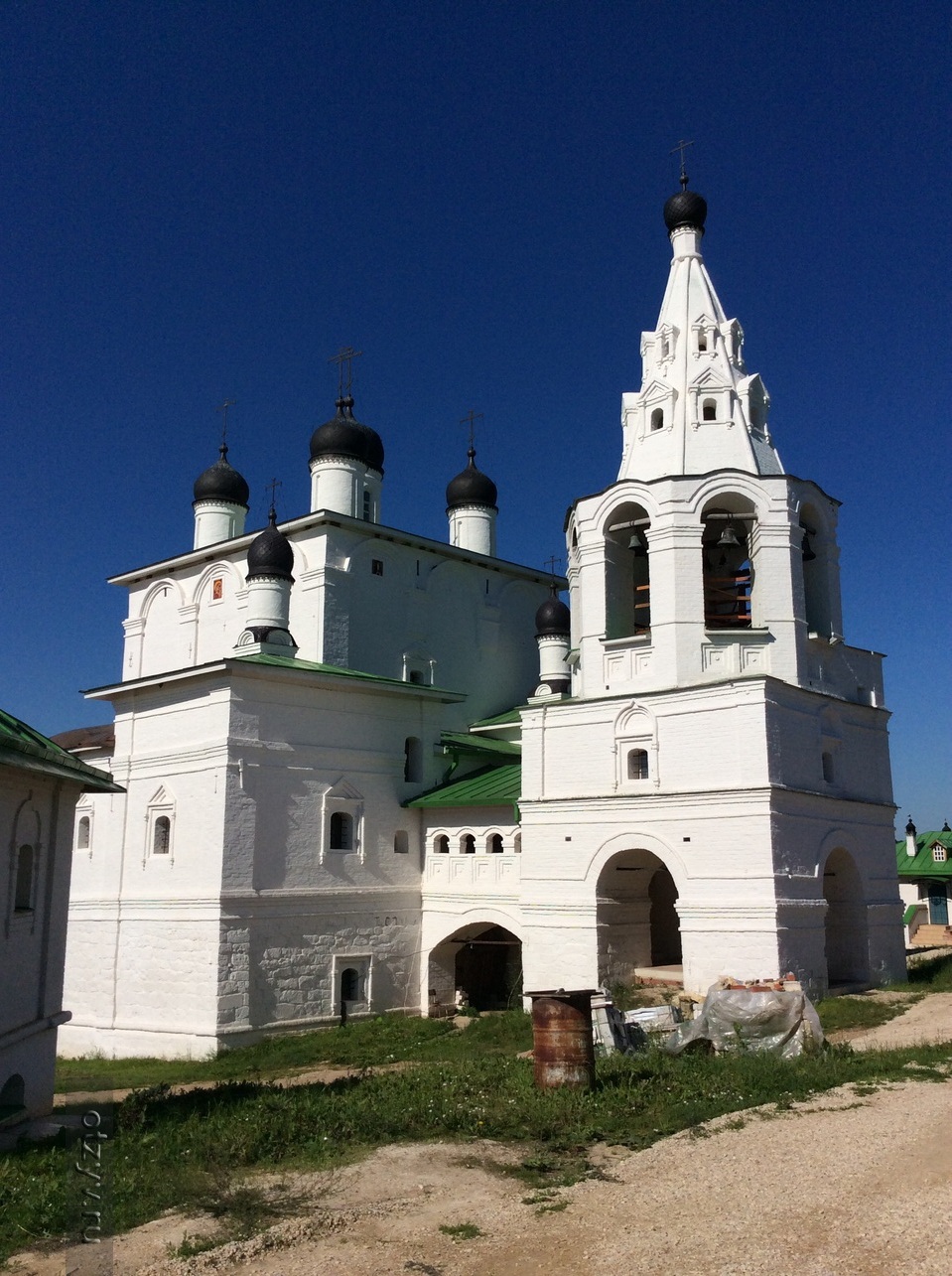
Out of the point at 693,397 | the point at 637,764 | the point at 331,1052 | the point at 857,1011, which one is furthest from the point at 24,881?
the point at 693,397

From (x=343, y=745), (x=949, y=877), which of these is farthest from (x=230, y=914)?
(x=949, y=877)

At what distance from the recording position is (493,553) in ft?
78.9

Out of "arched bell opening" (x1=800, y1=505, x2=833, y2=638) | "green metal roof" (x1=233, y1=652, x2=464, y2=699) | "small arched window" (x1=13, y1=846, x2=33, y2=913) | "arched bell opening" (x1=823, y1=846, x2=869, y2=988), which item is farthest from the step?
"small arched window" (x1=13, y1=846, x2=33, y2=913)

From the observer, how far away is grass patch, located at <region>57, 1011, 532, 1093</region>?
1330 centimetres

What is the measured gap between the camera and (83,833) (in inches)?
743

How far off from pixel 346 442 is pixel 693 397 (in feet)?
26.6

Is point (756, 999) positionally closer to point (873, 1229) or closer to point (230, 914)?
point (873, 1229)

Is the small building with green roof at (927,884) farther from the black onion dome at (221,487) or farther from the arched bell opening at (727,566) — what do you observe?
the black onion dome at (221,487)

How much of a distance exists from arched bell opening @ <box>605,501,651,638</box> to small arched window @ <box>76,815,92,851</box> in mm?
9984

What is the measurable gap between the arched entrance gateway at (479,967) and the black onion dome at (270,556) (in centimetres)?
696

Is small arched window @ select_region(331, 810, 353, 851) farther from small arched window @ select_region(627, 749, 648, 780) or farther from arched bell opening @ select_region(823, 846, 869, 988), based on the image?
arched bell opening @ select_region(823, 846, 869, 988)

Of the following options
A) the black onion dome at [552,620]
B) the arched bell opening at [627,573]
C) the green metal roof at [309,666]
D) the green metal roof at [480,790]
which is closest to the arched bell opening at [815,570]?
the arched bell opening at [627,573]

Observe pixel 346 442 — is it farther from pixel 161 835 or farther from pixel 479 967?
pixel 479 967

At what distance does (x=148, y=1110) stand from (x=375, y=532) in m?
12.8
